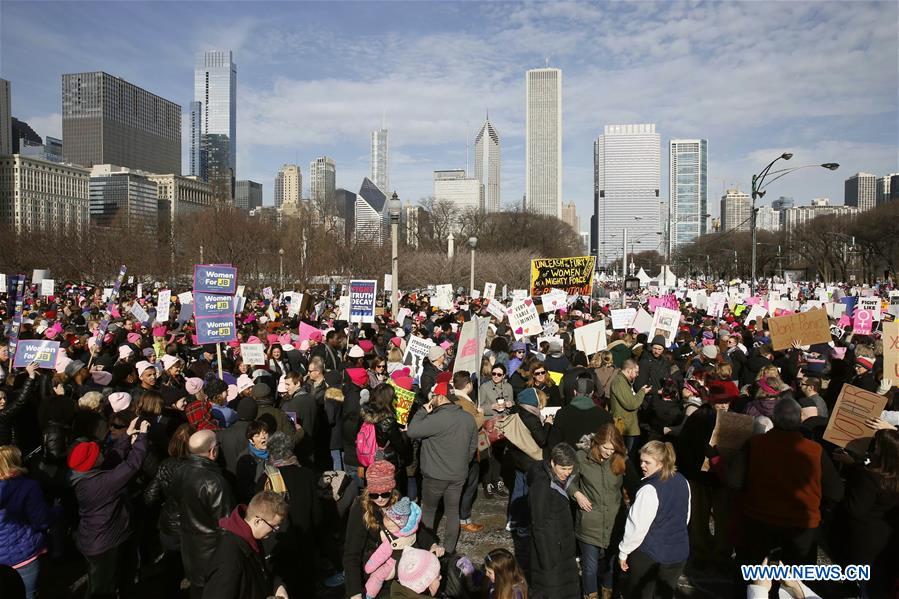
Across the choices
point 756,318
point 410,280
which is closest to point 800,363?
point 756,318

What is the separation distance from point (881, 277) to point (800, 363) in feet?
264

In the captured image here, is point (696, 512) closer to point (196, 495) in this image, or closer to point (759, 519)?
point (759, 519)

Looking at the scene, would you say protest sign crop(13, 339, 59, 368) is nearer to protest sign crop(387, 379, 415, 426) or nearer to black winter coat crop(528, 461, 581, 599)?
protest sign crop(387, 379, 415, 426)

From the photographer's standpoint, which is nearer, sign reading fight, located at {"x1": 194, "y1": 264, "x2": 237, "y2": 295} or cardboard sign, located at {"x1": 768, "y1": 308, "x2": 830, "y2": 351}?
sign reading fight, located at {"x1": 194, "y1": 264, "x2": 237, "y2": 295}

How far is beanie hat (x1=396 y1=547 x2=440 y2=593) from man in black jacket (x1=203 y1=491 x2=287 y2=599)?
0.70 metres

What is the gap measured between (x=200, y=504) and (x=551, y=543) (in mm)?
2502

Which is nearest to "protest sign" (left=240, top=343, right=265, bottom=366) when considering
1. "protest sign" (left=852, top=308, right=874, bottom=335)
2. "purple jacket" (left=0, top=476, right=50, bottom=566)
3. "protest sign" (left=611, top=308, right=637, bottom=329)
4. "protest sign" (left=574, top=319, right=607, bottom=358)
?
"purple jacket" (left=0, top=476, right=50, bottom=566)

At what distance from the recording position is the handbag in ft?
21.9

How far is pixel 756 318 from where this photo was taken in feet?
55.1

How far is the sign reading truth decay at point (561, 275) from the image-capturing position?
19.9m

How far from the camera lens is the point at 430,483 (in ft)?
20.7

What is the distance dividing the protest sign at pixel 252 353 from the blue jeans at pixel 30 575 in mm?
5212

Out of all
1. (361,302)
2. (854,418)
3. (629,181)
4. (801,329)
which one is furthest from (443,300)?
(629,181)

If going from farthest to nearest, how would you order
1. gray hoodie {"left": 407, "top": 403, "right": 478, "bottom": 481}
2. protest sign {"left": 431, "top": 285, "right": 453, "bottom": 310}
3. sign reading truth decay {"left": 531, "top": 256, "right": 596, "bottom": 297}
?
protest sign {"left": 431, "top": 285, "right": 453, "bottom": 310} → sign reading truth decay {"left": 531, "top": 256, "right": 596, "bottom": 297} → gray hoodie {"left": 407, "top": 403, "right": 478, "bottom": 481}
